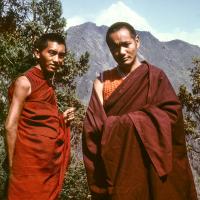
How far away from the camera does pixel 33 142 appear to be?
10.3 feet

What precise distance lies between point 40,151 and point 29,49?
895cm

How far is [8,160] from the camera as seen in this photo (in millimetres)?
3150

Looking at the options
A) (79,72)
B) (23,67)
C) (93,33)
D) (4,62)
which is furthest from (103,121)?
(93,33)

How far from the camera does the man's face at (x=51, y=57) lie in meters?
3.39

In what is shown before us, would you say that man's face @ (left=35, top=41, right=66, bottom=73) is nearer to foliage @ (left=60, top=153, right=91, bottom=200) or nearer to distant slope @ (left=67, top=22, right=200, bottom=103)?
foliage @ (left=60, top=153, right=91, bottom=200)

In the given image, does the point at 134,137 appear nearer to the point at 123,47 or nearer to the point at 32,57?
the point at 123,47

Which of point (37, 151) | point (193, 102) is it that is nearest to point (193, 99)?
point (193, 102)

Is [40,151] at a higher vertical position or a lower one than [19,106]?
lower

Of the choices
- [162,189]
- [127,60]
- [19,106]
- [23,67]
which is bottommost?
[162,189]

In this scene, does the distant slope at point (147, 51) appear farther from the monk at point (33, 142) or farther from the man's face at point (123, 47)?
the man's face at point (123, 47)

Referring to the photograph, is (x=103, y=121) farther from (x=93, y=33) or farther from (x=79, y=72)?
(x=93, y=33)

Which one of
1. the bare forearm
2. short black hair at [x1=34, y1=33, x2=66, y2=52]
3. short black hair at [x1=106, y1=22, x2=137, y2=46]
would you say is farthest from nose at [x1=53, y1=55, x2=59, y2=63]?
the bare forearm

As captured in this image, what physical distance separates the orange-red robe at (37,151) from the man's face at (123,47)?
2.36 ft

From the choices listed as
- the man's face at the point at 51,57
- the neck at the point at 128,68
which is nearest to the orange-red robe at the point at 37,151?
the man's face at the point at 51,57
